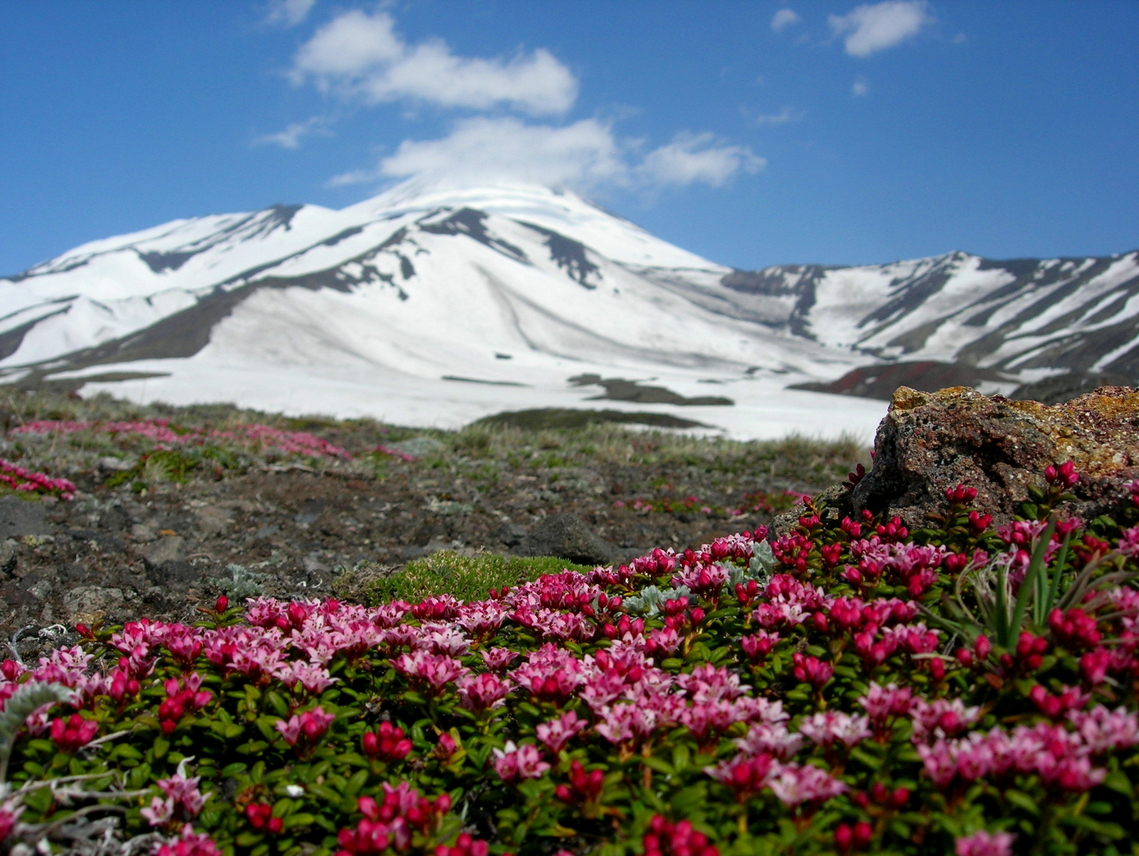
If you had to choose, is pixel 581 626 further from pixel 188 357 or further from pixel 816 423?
pixel 188 357

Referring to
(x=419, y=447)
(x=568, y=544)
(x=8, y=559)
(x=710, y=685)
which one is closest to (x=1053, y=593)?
(x=710, y=685)

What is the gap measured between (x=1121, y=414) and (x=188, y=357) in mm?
53378

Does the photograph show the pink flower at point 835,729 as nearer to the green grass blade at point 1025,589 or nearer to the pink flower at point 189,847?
the green grass blade at point 1025,589

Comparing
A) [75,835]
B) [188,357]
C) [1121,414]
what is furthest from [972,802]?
[188,357]

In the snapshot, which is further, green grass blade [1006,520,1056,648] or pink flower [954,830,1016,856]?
green grass blade [1006,520,1056,648]

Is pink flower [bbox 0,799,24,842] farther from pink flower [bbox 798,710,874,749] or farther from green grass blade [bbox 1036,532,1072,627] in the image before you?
green grass blade [bbox 1036,532,1072,627]

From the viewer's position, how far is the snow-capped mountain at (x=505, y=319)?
35.2 meters

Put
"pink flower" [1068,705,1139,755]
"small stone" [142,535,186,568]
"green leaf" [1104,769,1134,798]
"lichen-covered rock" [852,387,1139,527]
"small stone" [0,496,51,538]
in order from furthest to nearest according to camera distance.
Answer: "small stone" [0,496,51,538] < "small stone" [142,535,186,568] < "lichen-covered rock" [852,387,1139,527] < "pink flower" [1068,705,1139,755] < "green leaf" [1104,769,1134,798]

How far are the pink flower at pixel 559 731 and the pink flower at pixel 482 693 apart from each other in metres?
0.29

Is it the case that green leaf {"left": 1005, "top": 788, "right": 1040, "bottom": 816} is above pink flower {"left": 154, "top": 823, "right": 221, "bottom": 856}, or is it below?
above

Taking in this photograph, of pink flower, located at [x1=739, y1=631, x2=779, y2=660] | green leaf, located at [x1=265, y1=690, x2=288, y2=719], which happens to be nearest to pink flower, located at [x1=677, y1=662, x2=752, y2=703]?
pink flower, located at [x1=739, y1=631, x2=779, y2=660]

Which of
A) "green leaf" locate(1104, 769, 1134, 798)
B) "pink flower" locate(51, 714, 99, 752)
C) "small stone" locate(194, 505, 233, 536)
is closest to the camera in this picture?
"green leaf" locate(1104, 769, 1134, 798)

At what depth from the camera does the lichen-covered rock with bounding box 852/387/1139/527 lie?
384 cm

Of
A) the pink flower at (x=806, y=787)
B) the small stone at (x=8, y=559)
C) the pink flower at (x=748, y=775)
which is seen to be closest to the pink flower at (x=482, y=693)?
the pink flower at (x=748, y=775)
